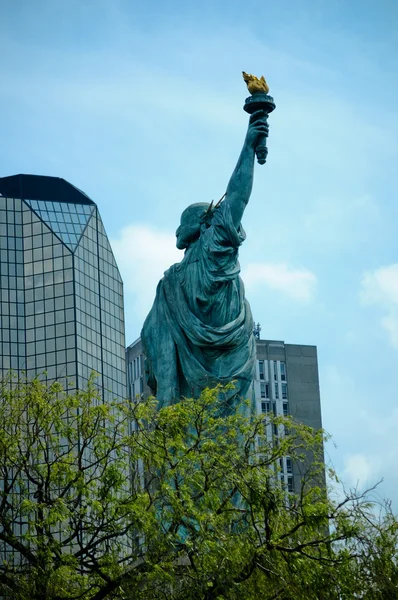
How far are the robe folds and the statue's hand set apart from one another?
103 centimetres

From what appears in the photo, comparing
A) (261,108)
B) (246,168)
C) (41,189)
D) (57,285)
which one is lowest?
(246,168)

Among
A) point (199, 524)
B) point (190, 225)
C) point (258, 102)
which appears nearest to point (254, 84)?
point (258, 102)

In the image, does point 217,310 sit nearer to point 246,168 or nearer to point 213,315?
point 213,315

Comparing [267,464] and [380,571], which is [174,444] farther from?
[380,571]

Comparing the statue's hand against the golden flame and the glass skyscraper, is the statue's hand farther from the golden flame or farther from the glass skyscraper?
the glass skyscraper

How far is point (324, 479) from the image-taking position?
21.5 m

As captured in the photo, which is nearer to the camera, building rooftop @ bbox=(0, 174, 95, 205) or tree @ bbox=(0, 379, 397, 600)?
tree @ bbox=(0, 379, 397, 600)

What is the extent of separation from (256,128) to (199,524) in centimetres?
668

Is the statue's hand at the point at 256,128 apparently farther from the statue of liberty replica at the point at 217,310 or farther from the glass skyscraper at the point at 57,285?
the glass skyscraper at the point at 57,285

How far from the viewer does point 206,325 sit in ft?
76.1

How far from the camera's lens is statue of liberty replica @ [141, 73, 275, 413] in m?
23.1

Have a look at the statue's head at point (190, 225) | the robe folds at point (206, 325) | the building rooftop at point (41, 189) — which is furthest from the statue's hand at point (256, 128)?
the building rooftop at point (41, 189)

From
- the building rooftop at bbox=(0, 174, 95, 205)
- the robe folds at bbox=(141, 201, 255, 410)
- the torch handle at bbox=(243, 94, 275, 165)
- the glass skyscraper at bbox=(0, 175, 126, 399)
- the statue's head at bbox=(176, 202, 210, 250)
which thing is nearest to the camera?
the robe folds at bbox=(141, 201, 255, 410)

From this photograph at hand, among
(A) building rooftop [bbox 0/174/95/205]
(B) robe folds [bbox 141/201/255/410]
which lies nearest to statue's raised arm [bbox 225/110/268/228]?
(B) robe folds [bbox 141/201/255/410]
